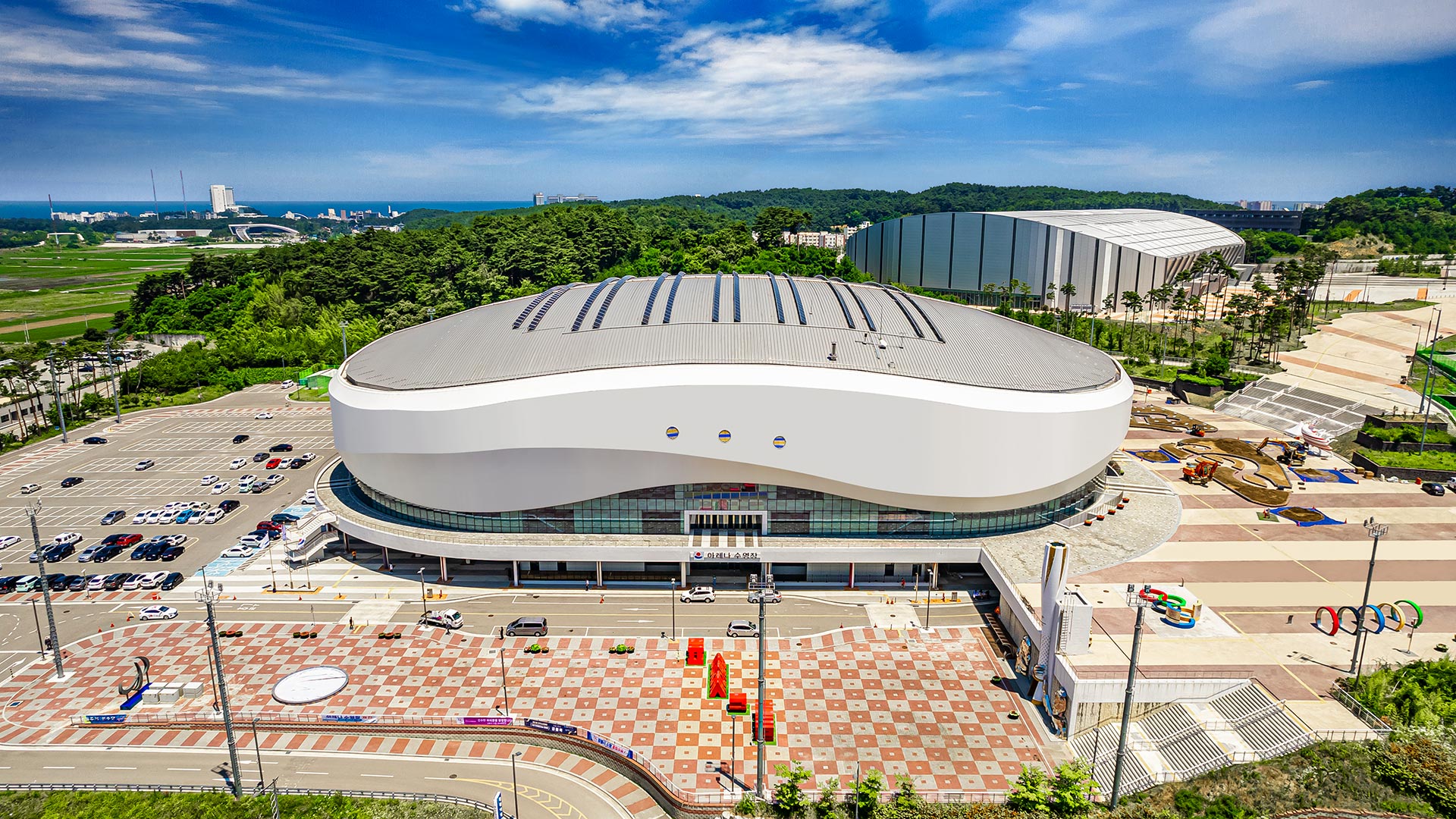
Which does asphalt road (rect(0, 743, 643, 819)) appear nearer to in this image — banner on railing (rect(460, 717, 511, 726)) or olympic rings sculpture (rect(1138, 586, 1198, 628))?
banner on railing (rect(460, 717, 511, 726))

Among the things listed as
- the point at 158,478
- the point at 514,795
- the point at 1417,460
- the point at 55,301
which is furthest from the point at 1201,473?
the point at 55,301

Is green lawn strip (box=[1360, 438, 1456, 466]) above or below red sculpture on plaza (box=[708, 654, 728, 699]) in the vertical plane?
above

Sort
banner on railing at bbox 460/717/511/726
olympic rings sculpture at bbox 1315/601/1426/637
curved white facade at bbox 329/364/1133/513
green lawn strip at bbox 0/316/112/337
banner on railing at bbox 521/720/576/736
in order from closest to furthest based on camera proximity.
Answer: banner on railing at bbox 521/720/576/736, banner on railing at bbox 460/717/511/726, olympic rings sculpture at bbox 1315/601/1426/637, curved white facade at bbox 329/364/1133/513, green lawn strip at bbox 0/316/112/337

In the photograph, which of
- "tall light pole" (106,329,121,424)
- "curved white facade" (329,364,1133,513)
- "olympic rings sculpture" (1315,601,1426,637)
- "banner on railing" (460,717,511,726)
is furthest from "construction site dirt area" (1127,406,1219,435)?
"tall light pole" (106,329,121,424)

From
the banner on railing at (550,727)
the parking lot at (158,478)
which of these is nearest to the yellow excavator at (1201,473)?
the banner on railing at (550,727)

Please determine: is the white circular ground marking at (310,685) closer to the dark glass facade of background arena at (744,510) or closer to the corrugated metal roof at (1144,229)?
the dark glass facade of background arena at (744,510)

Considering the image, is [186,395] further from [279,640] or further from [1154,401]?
[1154,401]
